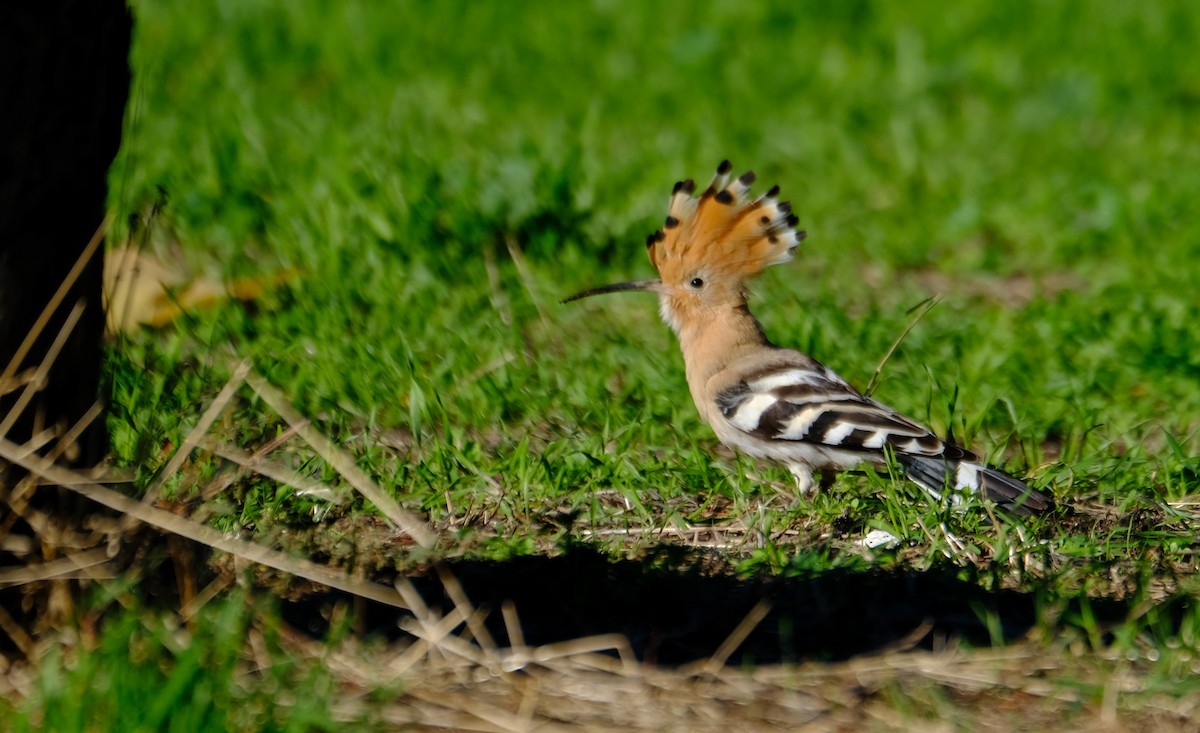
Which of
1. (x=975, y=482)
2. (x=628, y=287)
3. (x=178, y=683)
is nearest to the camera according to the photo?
(x=178, y=683)

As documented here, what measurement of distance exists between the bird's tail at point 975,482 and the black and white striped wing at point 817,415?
4 centimetres

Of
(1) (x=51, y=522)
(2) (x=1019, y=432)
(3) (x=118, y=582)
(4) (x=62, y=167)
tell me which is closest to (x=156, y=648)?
(3) (x=118, y=582)

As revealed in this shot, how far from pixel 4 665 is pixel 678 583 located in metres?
1.32

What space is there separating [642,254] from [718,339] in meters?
1.13

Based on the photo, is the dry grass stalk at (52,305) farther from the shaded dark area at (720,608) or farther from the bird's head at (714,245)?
the bird's head at (714,245)

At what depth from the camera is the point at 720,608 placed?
118 inches

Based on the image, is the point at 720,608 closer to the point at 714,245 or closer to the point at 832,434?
the point at 832,434

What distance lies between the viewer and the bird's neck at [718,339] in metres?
4.09

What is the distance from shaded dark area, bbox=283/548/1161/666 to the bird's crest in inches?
47.7

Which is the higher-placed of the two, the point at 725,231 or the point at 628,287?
the point at 725,231

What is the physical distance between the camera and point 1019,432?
394 cm

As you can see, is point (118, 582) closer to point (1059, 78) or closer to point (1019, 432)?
point (1019, 432)

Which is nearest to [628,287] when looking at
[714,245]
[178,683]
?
[714,245]

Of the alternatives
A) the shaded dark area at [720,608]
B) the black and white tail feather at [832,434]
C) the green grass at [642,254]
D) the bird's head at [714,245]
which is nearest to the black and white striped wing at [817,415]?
the black and white tail feather at [832,434]
